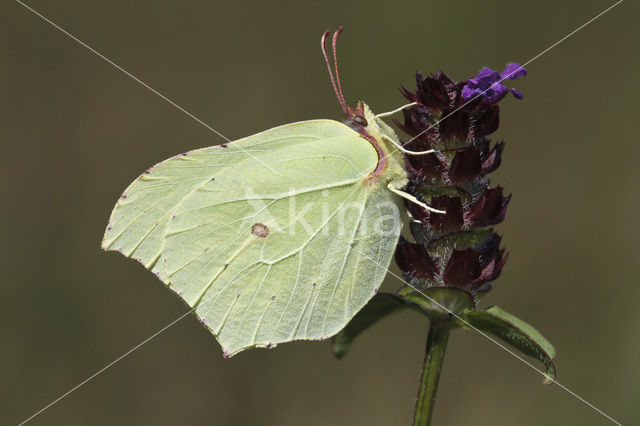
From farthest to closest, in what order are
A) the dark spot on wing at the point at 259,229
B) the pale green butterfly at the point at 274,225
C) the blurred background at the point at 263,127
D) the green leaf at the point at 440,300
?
the blurred background at the point at 263,127
the dark spot on wing at the point at 259,229
the pale green butterfly at the point at 274,225
the green leaf at the point at 440,300

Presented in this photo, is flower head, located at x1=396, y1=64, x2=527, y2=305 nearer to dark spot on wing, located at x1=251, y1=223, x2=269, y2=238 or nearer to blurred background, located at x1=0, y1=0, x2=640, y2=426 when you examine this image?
dark spot on wing, located at x1=251, y1=223, x2=269, y2=238

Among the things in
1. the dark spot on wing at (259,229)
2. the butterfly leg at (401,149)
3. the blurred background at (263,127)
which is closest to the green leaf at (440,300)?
the butterfly leg at (401,149)

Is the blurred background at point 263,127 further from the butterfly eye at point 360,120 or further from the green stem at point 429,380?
the butterfly eye at point 360,120

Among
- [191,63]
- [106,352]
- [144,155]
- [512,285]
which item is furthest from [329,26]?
[106,352]

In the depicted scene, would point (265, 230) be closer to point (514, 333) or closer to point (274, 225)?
point (274, 225)

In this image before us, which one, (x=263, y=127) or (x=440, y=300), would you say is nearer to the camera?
(x=440, y=300)

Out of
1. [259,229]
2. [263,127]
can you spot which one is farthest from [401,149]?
[263,127]
